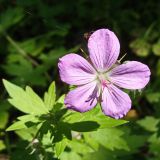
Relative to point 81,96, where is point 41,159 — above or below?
below

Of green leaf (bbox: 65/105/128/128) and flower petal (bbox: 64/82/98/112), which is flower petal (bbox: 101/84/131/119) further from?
green leaf (bbox: 65/105/128/128)

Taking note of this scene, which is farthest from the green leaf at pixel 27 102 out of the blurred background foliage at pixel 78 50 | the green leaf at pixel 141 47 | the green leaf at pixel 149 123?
the green leaf at pixel 141 47

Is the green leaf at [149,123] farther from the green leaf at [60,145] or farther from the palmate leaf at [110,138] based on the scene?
the green leaf at [60,145]

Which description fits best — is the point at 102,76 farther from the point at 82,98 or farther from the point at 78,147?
the point at 78,147

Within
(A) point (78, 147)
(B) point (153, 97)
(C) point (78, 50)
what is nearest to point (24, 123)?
(A) point (78, 147)

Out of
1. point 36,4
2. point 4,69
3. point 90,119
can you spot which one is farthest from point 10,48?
point 90,119

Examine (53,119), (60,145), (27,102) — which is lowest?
(60,145)

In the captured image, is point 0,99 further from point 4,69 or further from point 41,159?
point 41,159
